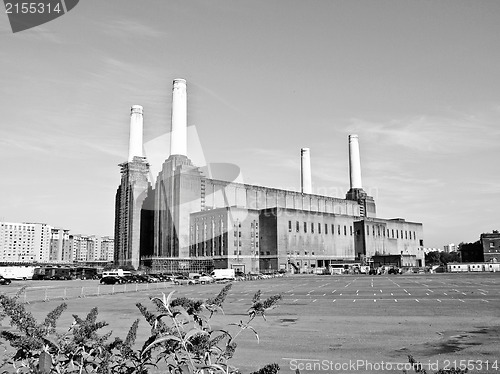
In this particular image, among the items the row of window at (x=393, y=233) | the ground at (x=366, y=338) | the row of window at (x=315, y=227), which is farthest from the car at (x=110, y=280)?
the row of window at (x=393, y=233)

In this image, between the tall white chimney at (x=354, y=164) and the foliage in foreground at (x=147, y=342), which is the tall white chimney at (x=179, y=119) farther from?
the foliage in foreground at (x=147, y=342)

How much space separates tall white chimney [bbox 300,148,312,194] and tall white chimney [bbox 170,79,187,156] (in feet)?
171

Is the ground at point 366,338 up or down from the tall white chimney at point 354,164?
down

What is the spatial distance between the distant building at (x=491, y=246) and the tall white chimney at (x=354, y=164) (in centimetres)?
4886

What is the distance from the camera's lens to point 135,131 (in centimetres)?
14312

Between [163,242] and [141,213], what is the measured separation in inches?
566

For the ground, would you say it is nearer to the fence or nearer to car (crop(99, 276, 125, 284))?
the fence

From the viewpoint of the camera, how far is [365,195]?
609 ft

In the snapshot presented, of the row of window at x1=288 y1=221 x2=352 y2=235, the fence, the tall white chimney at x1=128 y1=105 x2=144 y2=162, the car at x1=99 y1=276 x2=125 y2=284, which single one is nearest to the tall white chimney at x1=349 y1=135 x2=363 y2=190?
the row of window at x1=288 y1=221 x2=352 y2=235

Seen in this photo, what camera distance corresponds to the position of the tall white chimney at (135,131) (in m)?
143

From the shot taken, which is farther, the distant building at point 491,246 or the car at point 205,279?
the distant building at point 491,246

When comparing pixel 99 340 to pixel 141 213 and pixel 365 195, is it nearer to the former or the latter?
pixel 141 213

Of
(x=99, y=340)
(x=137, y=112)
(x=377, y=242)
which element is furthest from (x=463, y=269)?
(x=99, y=340)

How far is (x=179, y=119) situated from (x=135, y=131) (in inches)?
814
